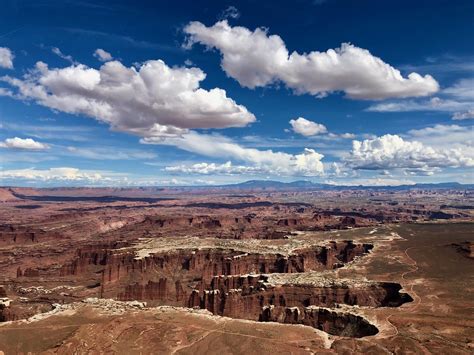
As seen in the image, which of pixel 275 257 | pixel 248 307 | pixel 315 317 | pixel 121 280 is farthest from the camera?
pixel 275 257

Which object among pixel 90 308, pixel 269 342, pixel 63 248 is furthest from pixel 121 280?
pixel 269 342

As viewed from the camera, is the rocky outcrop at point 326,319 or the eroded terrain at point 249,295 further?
the rocky outcrop at point 326,319

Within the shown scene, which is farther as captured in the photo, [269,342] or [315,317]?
[315,317]

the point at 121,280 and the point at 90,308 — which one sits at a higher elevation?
the point at 90,308

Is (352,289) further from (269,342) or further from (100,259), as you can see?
(100,259)

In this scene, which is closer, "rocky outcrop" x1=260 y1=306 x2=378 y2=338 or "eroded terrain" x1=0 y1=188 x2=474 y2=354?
"eroded terrain" x1=0 y1=188 x2=474 y2=354

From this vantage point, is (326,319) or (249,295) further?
(249,295)

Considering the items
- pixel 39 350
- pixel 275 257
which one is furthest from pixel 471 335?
pixel 275 257

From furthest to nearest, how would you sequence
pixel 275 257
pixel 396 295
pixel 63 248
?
pixel 63 248 < pixel 275 257 < pixel 396 295

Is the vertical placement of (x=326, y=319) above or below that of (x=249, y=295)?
above
